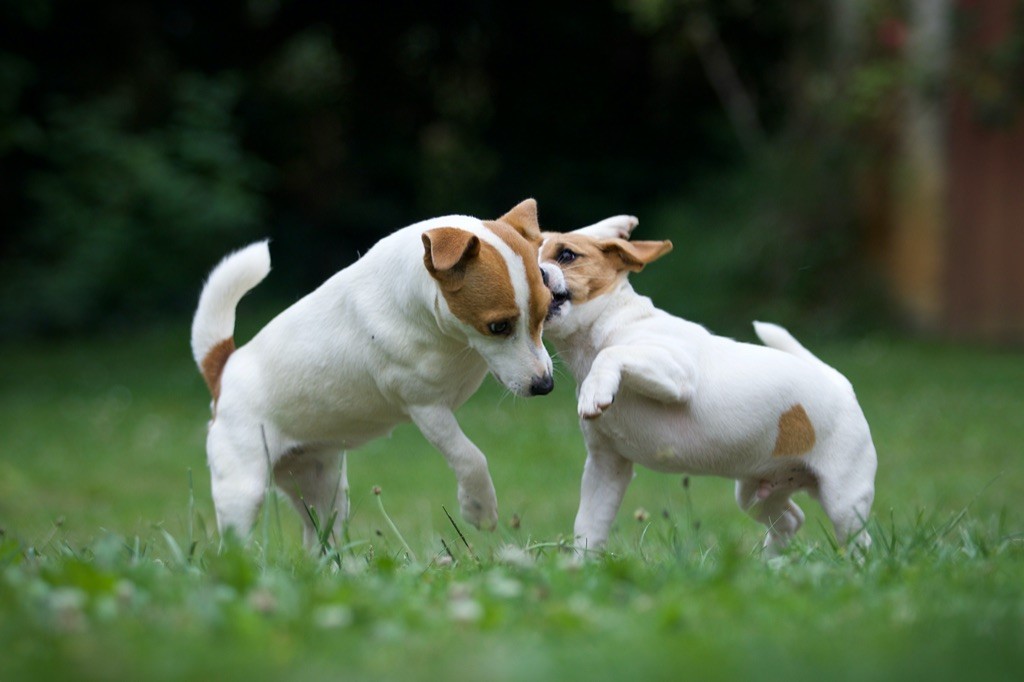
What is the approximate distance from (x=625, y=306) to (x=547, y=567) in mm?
1086

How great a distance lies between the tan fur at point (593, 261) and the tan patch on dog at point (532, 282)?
0.16 metres

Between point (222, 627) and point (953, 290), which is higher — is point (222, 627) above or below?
above

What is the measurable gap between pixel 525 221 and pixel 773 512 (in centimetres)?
131

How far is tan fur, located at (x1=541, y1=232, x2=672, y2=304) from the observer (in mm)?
3990

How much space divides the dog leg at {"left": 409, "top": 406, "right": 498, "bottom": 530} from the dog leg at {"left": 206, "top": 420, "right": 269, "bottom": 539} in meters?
0.64

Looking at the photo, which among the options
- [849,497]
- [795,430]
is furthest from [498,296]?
[849,497]

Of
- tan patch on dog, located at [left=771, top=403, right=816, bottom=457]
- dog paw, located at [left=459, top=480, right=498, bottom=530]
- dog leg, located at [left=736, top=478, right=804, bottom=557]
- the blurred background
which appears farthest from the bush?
tan patch on dog, located at [left=771, top=403, right=816, bottom=457]

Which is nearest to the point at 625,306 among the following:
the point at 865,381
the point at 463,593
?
→ the point at 463,593

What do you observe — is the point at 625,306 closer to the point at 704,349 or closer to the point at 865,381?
the point at 704,349

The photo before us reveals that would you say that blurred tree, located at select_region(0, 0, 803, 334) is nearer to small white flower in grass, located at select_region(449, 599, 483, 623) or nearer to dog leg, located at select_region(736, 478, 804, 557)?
dog leg, located at select_region(736, 478, 804, 557)

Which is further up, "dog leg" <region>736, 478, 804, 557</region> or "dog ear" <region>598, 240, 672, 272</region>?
"dog ear" <region>598, 240, 672, 272</region>

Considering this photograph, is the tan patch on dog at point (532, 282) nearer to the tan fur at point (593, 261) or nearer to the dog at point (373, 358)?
the dog at point (373, 358)

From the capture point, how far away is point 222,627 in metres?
2.56

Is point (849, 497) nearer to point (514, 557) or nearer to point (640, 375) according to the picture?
point (640, 375)
